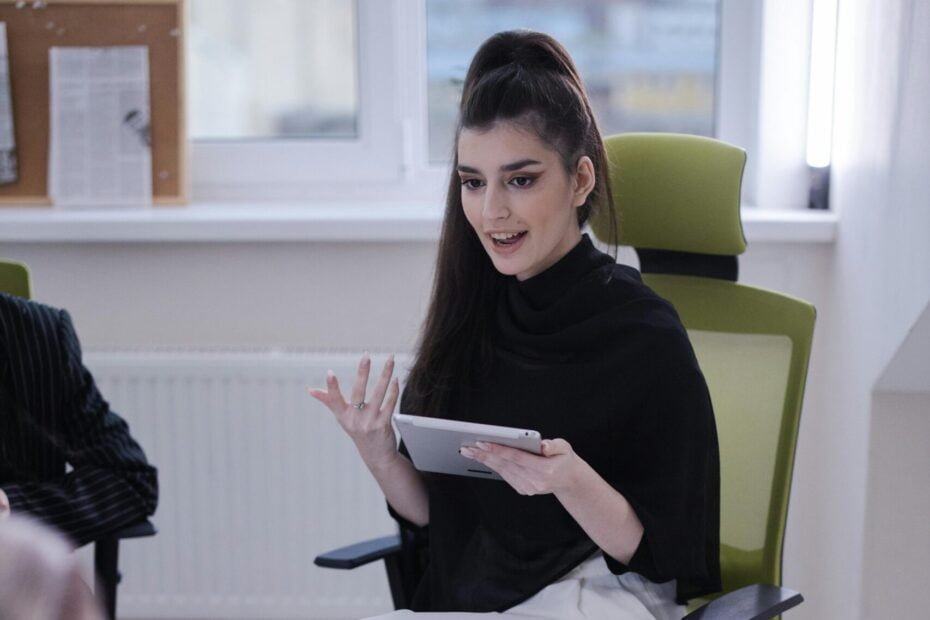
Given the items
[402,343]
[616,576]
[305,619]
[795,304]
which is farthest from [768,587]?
[305,619]

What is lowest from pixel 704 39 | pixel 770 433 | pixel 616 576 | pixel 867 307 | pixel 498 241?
pixel 616 576

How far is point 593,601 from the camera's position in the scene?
166 cm

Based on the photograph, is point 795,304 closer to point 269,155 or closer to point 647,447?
point 647,447

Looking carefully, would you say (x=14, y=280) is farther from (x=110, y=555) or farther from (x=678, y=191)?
(x=678, y=191)

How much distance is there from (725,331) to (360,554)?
2.23ft

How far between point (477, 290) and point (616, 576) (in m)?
0.50

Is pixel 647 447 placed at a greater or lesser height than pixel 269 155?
lesser

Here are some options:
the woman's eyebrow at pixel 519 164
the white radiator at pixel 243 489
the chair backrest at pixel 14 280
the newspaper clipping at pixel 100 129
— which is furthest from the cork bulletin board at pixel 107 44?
the woman's eyebrow at pixel 519 164

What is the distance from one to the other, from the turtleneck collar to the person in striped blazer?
0.77m

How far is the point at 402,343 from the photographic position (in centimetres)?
270

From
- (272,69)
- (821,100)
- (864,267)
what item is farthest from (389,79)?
(864,267)

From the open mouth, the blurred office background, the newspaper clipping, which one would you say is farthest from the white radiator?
the open mouth

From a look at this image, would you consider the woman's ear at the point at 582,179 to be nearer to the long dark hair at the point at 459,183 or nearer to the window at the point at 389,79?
the long dark hair at the point at 459,183

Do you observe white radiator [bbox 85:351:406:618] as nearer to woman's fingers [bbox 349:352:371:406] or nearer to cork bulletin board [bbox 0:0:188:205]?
cork bulletin board [bbox 0:0:188:205]
